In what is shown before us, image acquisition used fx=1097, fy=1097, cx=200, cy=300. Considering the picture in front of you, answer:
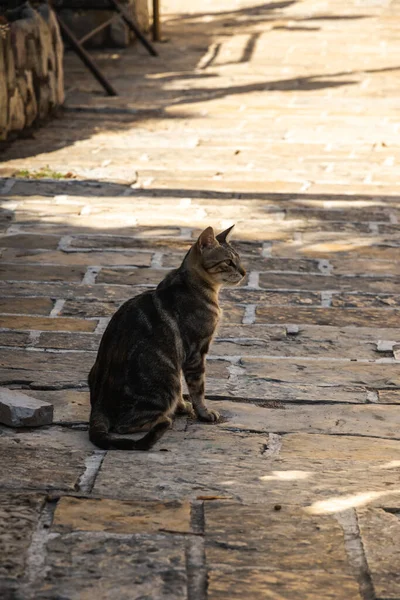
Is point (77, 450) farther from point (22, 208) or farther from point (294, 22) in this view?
point (294, 22)

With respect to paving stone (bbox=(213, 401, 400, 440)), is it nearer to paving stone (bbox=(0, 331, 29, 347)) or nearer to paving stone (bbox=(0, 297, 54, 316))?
paving stone (bbox=(0, 331, 29, 347))

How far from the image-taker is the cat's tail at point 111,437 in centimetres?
371

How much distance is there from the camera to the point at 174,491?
3.35m

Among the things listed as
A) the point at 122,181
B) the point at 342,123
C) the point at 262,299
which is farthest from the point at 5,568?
the point at 342,123

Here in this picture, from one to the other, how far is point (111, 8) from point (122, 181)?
4.53 m

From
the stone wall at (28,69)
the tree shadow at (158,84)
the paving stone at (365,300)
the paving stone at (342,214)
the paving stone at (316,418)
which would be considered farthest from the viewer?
the tree shadow at (158,84)

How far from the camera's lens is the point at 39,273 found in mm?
5906

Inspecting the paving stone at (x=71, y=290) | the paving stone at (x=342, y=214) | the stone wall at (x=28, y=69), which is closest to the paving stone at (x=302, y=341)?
the paving stone at (x=71, y=290)

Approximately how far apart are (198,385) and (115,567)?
4.39ft

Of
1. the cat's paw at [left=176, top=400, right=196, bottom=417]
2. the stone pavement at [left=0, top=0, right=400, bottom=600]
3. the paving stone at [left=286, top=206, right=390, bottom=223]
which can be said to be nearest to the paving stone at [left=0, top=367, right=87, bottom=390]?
the stone pavement at [left=0, top=0, right=400, bottom=600]

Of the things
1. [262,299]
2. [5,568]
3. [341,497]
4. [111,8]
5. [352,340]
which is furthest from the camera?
[111,8]

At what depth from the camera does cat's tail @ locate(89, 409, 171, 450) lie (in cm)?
371

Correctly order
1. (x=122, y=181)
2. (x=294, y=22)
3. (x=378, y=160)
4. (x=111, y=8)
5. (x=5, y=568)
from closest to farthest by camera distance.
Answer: (x=5, y=568), (x=122, y=181), (x=378, y=160), (x=111, y=8), (x=294, y=22)

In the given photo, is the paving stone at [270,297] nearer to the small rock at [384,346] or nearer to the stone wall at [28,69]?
the small rock at [384,346]
